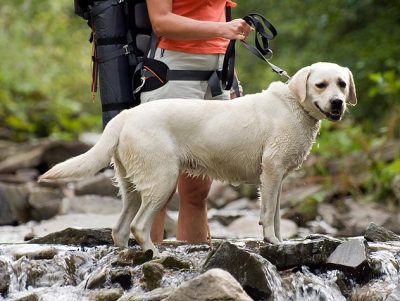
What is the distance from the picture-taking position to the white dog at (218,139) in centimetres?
541

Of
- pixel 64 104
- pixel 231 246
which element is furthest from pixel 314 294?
pixel 64 104

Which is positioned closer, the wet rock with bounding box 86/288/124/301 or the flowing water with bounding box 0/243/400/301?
the wet rock with bounding box 86/288/124/301

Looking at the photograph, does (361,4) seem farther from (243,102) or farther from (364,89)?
(243,102)

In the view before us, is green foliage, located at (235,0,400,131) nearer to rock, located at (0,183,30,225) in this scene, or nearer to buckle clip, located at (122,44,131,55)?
rock, located at (0,183,30,225)

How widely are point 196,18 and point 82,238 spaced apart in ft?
5.97

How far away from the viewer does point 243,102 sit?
5594 millimetres

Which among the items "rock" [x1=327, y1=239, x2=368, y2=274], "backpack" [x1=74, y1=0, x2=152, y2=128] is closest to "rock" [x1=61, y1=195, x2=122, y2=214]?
"backpack" [x1=74, y1=0, x2=152, y2=128]

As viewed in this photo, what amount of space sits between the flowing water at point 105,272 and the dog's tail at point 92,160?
65 centimetres

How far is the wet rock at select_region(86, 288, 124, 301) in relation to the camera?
520 cm

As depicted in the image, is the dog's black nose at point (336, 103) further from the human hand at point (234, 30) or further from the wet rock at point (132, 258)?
the wet rock at point (132, 258)

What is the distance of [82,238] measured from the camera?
6301 millimetres

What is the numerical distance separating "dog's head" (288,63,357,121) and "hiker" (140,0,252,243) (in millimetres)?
485

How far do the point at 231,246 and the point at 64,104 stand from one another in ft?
53.4

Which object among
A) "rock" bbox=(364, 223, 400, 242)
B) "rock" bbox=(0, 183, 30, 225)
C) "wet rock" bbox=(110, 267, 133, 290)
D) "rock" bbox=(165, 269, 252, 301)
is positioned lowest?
"rock" bbox=(0, 183, 30, 225)
